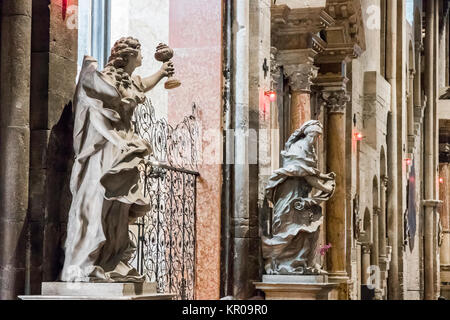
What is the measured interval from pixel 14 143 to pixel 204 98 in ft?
16.6

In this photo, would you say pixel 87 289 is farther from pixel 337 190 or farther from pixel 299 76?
pixel 337 190

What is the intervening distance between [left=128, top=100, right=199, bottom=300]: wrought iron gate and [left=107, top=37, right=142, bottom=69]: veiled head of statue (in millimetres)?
2432

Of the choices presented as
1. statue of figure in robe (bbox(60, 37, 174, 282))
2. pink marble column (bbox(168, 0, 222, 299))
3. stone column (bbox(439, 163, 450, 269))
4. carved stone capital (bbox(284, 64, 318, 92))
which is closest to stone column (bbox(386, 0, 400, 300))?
carved stone capital (bbox(284, 64, 318, 92))

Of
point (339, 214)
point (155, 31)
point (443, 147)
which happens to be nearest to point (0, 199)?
point (155, 31)

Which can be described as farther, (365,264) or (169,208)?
(365,264)

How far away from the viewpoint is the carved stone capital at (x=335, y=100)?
1831 centimetres

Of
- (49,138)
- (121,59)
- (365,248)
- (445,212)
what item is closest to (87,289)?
(49,138)

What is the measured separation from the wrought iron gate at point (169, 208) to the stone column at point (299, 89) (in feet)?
11.6

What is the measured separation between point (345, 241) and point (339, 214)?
0.50 meters

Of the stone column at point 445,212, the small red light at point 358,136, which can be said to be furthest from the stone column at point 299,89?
the stone column at point 445,212

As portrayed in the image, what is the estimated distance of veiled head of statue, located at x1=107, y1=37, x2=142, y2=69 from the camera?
761 cm

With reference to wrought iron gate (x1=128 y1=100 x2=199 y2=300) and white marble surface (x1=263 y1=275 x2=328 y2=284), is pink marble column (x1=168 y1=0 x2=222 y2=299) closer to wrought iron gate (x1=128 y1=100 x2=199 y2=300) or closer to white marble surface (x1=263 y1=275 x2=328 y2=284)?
wrought iron gate (x1=128 y1=100 x2=199 y2=300)

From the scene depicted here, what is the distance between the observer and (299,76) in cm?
1555

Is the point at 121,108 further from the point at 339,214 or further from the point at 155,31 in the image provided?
the point at 339,214
